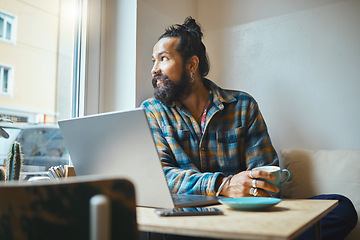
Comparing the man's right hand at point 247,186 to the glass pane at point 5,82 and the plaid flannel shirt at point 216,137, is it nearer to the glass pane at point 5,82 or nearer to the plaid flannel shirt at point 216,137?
the plaid flannel shirt at point 216,137

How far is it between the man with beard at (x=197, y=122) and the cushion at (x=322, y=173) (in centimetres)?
29

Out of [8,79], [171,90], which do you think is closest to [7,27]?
[8,79]

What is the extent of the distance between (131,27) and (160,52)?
0.90 ft

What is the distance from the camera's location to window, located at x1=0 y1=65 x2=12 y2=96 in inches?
56.5

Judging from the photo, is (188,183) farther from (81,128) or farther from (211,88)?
(211,88)

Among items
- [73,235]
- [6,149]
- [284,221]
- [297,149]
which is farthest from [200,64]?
[73,235]

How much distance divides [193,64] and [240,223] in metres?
1.29

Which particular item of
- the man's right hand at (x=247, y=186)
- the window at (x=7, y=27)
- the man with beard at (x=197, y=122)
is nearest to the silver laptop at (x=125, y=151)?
the man's right hand at (x=247, y=186)

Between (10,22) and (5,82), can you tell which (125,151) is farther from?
(10,22)

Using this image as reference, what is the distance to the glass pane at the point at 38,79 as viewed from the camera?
1.49 meters

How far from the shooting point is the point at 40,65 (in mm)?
1626

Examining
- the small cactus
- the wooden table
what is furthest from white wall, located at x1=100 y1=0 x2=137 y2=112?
the wooden table

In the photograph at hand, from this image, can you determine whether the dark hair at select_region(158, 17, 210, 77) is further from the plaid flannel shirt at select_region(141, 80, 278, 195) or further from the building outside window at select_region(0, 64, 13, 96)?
the building outside window at select_region(0, 64, 13, 96)

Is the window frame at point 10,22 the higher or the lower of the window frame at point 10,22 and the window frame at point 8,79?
the higher
